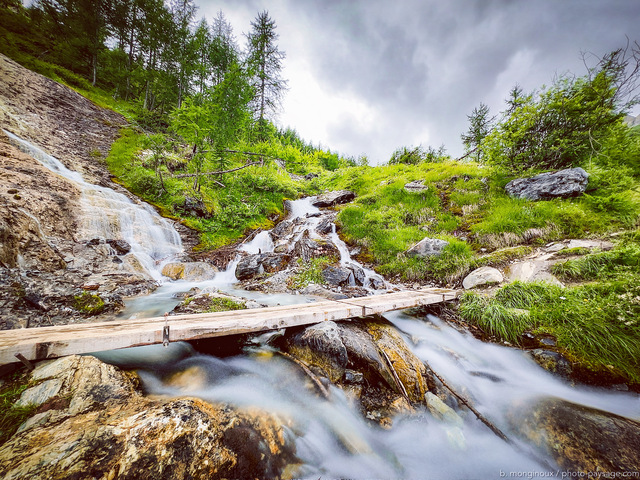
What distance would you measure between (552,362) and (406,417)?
2.31 metres

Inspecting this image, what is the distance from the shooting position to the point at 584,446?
6.33 ft

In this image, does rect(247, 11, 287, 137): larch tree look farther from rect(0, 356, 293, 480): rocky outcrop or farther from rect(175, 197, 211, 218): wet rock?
rect(0, 356, 293, 480): rocky outcrop

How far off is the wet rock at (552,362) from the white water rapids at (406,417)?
0.31ft

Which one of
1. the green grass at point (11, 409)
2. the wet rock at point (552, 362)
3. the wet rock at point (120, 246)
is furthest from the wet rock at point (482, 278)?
the wet rock at point (120, 246)

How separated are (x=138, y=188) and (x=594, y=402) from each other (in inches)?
504

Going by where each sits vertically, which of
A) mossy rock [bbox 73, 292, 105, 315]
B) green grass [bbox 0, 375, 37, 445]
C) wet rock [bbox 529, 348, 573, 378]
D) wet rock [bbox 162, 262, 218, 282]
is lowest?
wet rock [bbox 529, 348, 573, 378]

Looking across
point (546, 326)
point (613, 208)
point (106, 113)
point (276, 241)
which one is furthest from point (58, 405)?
point (106, 113)

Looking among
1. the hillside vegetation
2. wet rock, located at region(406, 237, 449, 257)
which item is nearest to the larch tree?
the hillside vegetation

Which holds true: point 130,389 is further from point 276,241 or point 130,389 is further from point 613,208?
point 613,208

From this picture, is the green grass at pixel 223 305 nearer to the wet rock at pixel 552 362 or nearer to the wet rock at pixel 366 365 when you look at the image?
the wet rock at pixel 366 365

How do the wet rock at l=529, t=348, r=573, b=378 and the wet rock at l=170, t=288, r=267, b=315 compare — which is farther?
the wet rock at l=170, t=288, r=267, b=315

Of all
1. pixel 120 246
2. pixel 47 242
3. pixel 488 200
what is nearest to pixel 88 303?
pixel 47 242

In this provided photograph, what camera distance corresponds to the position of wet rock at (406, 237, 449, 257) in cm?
633

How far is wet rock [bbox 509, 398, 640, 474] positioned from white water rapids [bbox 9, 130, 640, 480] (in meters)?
0.13
